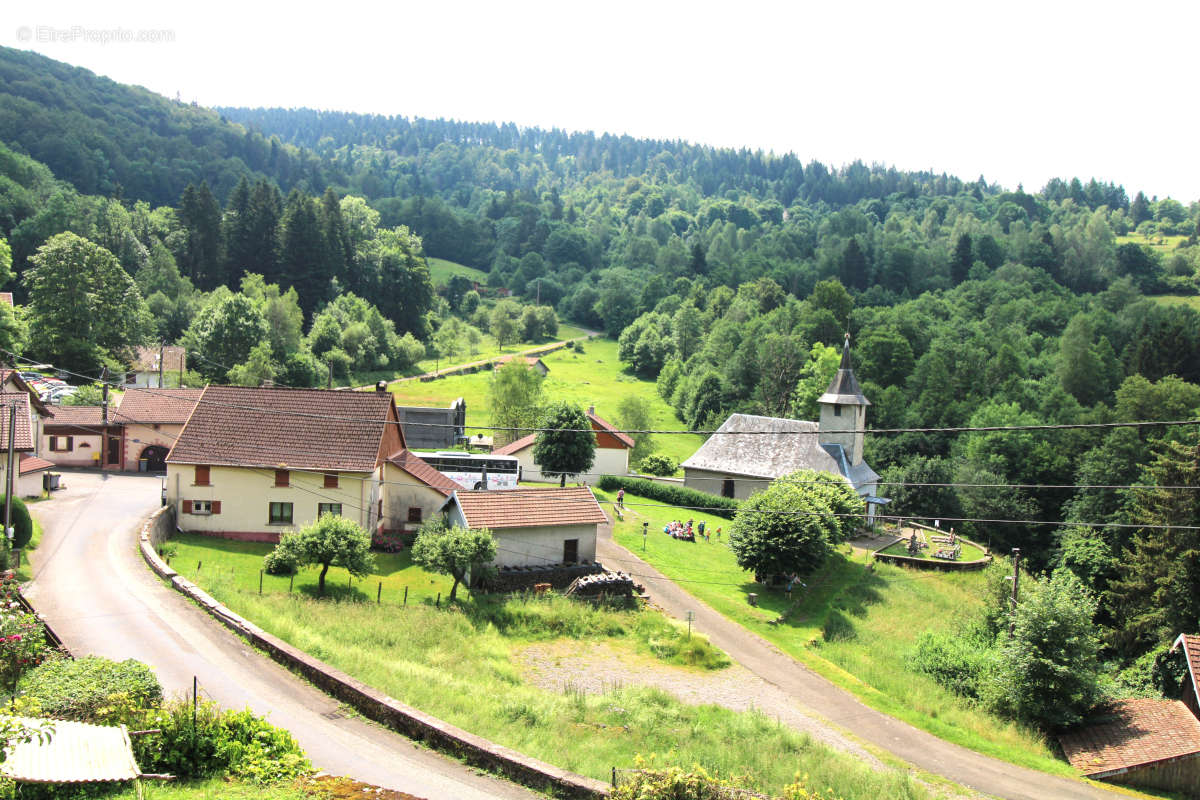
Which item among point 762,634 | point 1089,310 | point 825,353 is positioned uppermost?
point 1089,310

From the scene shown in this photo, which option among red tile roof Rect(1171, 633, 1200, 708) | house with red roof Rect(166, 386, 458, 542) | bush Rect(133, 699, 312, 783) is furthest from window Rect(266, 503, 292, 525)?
red tile roof Rect(1171, 633, 1200, 708)

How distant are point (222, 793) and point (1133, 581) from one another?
137ft

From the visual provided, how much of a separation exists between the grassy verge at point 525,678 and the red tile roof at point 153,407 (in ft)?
44.0

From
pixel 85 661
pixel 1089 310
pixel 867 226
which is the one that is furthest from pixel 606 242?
pixel 85 661

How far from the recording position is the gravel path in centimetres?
2442

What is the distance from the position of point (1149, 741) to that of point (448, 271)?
5635 inches

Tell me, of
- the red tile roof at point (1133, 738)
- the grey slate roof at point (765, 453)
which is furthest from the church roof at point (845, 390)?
the red tile roof at point (1133, 738)

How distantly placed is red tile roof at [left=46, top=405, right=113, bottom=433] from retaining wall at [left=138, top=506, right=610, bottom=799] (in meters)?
24.9

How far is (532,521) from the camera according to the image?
3519 cm

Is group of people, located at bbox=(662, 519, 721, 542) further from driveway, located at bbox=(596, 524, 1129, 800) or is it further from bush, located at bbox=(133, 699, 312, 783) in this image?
bush, located at bbox=(133, 699, 312, 783)

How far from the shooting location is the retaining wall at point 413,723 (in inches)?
567

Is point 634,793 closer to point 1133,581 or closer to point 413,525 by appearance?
point 413,525

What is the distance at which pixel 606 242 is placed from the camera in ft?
631

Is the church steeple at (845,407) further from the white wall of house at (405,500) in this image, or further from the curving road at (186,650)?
the curving road at (186,650)
